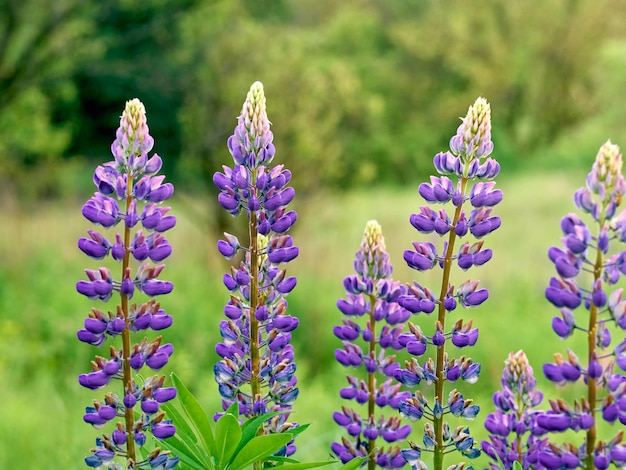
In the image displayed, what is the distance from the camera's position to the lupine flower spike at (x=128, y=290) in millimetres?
1436

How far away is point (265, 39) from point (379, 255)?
1203 cm

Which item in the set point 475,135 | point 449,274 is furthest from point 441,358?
point 475,135

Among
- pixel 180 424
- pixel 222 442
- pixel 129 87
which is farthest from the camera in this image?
pixel 129 87

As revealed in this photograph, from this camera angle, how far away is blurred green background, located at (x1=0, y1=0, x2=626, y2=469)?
740 cm

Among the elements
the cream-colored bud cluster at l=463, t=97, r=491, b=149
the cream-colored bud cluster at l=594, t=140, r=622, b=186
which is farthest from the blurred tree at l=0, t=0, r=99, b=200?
the cream-colored bud cluster at l=594, t=140, r=622, b=186

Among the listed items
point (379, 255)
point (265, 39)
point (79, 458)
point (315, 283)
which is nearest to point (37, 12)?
point (265, 39)

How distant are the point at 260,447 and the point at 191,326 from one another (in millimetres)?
6982

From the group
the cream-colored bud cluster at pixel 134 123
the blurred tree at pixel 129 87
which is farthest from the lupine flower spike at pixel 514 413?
the blurred tree at pixel 129 87

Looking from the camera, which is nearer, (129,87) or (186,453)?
(186,453)

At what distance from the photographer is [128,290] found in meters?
1.43

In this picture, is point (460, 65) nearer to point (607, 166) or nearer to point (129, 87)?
point (129, 87)

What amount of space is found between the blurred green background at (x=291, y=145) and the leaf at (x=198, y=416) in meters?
2.38

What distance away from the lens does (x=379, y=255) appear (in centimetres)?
171

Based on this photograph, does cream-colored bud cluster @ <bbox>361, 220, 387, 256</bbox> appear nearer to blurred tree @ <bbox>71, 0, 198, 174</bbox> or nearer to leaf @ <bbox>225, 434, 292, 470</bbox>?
leaf @ <bbox>225, 434, 292, 470</bbox>
